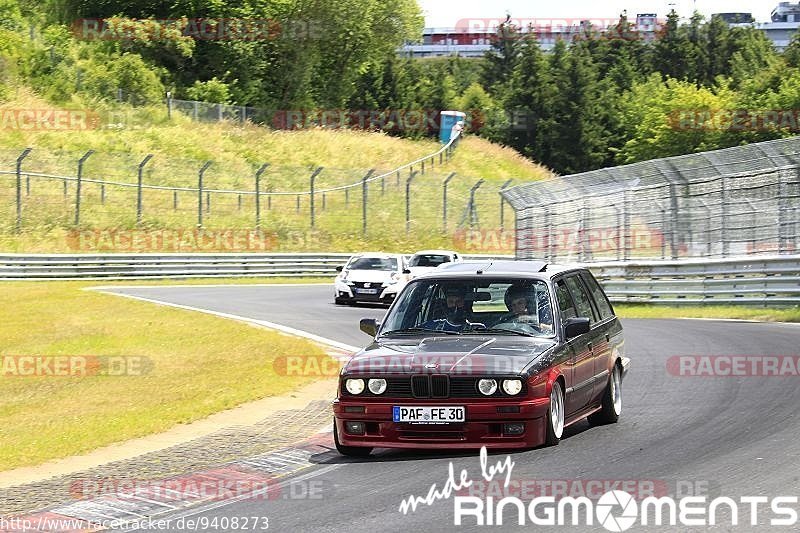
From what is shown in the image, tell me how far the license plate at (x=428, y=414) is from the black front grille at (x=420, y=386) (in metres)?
0.10

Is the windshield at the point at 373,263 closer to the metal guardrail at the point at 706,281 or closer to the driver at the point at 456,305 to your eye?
the metal guardrail at the point at 706,281

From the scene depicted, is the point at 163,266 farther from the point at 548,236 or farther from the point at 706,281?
the point at 706,281

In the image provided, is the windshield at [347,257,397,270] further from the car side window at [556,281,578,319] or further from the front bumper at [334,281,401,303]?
the car side window at [556,281,578,319]

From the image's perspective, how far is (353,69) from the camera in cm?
8556

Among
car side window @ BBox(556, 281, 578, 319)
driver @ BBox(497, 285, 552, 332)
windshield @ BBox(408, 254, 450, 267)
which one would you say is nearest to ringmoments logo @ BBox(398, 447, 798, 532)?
driver @ BBox(497, 285, 552, 332)

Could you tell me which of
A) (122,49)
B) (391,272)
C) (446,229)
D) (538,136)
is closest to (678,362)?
(391,272)

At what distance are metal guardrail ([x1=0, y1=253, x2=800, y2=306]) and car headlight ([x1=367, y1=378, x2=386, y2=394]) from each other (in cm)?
1824

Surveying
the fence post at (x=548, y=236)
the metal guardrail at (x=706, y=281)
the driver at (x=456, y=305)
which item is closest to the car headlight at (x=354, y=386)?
the driver at (x=456, y=305)

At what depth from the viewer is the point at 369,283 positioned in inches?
1205

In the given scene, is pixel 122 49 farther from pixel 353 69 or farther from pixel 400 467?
pixel 400 467

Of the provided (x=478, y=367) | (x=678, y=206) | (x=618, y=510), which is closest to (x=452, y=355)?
(x=478, y=367)

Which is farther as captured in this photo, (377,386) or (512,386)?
(377,386)

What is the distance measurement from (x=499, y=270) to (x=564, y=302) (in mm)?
651

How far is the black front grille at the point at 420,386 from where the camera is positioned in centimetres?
957
